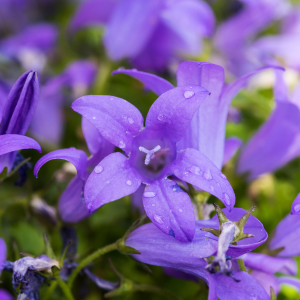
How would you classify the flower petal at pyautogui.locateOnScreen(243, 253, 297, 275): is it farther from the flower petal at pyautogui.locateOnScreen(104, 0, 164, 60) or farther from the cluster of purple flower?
the flower petal at pyautogui.locateOnScreen(104, 0, 164, 60)

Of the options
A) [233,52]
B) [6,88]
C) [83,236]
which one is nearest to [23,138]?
[83,236]

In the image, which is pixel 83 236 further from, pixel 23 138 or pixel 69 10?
pixel 69 10

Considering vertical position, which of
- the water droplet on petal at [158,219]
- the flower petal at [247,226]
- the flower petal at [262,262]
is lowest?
the flower petal at [262,262]

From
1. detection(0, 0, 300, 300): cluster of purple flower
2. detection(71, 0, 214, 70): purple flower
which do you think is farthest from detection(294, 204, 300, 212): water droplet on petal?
detection(71, 0, 214, 70): purple flower

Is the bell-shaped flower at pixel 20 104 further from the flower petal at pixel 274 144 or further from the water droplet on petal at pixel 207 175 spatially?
the flower petal at pixel 274 144

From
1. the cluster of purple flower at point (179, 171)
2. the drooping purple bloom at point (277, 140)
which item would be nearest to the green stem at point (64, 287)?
the cluster of purple flower at point (179, 171)

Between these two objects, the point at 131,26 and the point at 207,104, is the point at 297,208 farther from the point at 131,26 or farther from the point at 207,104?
the point at 131,26
